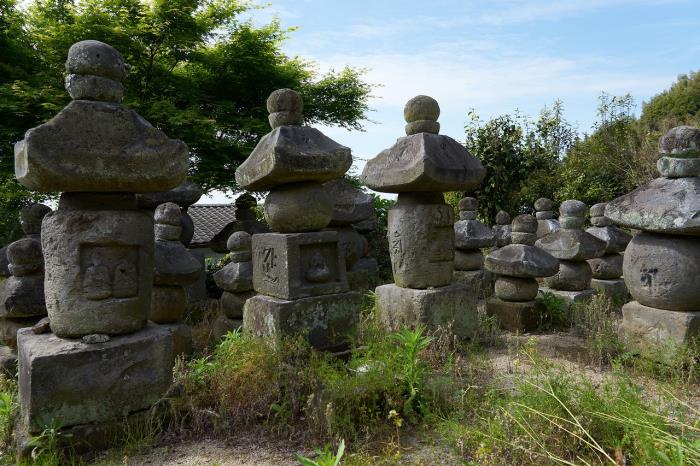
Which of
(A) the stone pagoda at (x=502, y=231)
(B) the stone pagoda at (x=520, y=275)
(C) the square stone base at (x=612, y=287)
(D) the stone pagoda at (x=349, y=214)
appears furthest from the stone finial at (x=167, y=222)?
(A) the stone pagoda at (x=502, y=231)

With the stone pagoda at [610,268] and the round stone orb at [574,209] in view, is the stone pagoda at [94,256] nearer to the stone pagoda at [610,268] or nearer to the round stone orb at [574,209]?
the round stone orb at [574,209]

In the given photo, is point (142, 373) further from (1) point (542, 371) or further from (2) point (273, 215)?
(1) point (542, 371)

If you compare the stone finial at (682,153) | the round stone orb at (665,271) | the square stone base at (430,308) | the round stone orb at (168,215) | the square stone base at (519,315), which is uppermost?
the stone finial at (682,153)

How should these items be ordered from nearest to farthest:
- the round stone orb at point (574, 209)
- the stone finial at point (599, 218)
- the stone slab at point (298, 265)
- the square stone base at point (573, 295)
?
the stone slab at point (298, 265) < the square stone base at point (573, 295) < the round stone orb at point (574, 209) < the stone finial at point (599, 218)

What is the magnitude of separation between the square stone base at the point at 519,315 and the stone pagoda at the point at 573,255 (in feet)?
2.23

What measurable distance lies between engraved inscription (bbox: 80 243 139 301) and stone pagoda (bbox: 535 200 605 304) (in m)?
5.43

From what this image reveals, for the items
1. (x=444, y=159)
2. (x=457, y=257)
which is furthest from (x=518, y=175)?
(x=444, y=159)

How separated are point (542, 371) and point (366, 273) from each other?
4.19 m

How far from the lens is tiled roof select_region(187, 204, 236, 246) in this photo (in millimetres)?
17531

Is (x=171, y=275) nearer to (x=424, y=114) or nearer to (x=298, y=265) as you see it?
(x=298, y=265)

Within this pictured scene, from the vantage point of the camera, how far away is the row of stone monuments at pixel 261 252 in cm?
299

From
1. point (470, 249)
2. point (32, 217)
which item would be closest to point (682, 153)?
point (470, 249)

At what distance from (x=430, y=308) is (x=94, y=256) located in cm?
308

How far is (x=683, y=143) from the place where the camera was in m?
4.08
